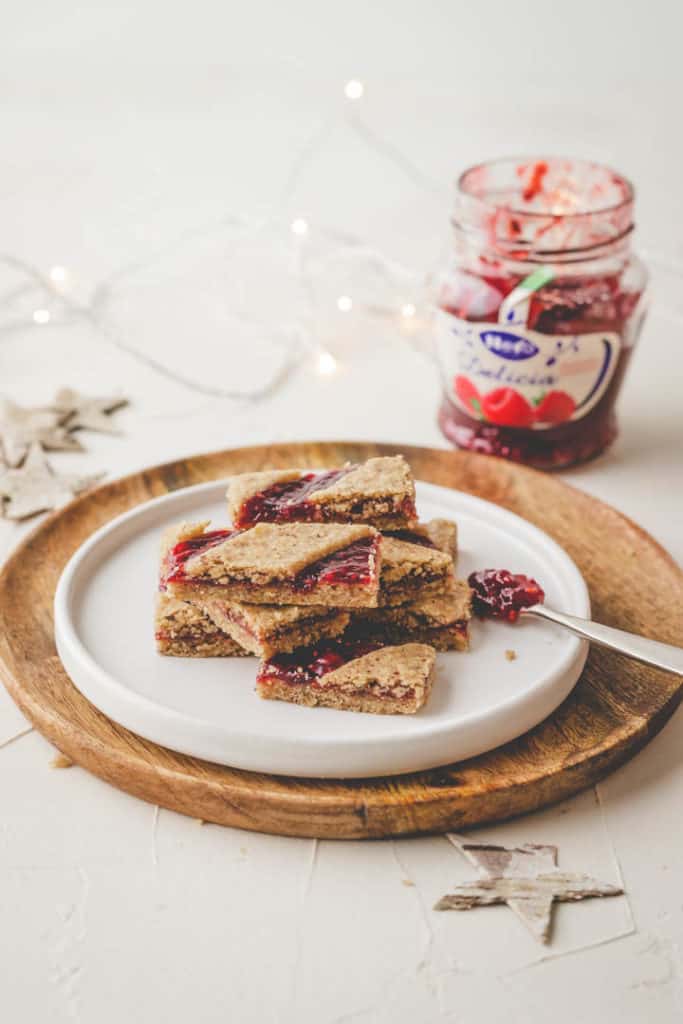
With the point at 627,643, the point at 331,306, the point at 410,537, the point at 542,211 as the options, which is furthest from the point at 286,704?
the point at 331,306

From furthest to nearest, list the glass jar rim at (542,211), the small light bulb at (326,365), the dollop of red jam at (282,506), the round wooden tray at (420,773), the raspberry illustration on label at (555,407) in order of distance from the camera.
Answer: the small light bulb at (326,365) < the raspberry illustration on label at (555,407) < the glass jar rim at (542,211) < the dollop of red jam at (282,506) < the round wooden tray at (420,773)

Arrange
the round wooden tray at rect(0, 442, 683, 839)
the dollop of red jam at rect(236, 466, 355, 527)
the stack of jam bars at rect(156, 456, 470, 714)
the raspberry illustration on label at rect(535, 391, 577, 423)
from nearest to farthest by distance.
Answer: the round wooden tray at rect(0, 442, 683, 839) → the stack of jam bars at rect(156, 456, 470, 714) → the dollop of red jam at rect(236, 466, 355, 527) → the raspberry illustration on label at rect(535, 391, 577, 423)

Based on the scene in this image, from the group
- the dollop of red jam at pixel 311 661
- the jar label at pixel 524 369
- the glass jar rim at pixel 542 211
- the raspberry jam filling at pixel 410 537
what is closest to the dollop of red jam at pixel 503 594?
the raspberry jam filling at pixel 410 537

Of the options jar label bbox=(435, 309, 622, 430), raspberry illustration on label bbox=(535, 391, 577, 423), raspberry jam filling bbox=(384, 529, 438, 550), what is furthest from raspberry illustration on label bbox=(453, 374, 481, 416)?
raspberry jam filling bbox=(384, 529, 438, 550)

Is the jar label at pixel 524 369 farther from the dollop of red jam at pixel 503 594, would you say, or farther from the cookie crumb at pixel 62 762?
the cookie crumb at pixel 62 762

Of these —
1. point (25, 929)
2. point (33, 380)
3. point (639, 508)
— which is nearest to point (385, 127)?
point (33, 380)

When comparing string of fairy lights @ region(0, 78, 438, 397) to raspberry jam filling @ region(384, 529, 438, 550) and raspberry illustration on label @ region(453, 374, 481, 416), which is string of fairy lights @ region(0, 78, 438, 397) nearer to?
raspberry illustration on label @ region(453, 374, 481, 416)

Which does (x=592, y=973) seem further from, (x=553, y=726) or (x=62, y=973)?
(x=62, y=973)
